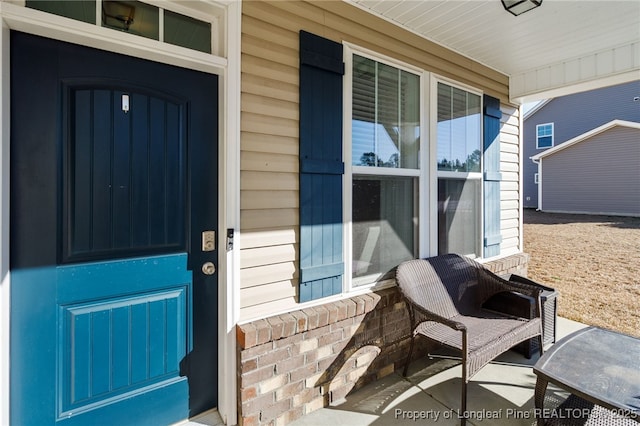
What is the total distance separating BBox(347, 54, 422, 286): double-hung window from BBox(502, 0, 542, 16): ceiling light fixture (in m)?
0.72

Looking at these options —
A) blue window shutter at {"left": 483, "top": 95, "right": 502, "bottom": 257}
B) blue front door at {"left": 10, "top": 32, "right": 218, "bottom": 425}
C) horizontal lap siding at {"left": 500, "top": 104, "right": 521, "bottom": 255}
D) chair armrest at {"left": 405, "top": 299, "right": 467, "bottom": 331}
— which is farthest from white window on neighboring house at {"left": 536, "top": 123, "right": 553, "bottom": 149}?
blue front door at {"left": 10, "top": 32, "right": 218, "bottom": 425}

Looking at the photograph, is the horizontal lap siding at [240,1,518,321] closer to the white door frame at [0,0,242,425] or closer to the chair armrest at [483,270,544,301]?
the white door frame at [0,0,242,425]

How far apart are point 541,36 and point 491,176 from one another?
4.14 ft

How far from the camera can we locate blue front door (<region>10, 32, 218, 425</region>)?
145 cm

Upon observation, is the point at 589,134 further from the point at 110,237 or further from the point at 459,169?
the point at 110,237

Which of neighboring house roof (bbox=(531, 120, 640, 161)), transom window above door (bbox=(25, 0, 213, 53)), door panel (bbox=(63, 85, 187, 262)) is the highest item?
neighboring house roof (bbox=(531, 120, 640, 161))

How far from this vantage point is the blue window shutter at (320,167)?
203 cm

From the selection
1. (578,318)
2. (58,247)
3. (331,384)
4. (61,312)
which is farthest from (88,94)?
(578,318)

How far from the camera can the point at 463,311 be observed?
2627 millimetres

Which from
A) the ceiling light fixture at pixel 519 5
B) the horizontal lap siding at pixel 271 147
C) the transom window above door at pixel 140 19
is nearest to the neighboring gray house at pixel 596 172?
the ceiling light fixture at pixel 519 5

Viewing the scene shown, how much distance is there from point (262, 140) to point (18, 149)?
A: 1.11 m

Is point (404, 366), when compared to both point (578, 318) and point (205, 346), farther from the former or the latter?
point (578, 318)

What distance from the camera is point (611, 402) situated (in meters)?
1.45

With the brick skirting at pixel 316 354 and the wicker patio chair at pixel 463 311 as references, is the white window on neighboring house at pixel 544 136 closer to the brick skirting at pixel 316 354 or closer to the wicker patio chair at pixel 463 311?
the wicker patio chair at pixel 463 311
